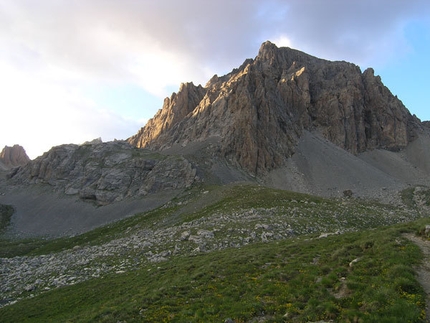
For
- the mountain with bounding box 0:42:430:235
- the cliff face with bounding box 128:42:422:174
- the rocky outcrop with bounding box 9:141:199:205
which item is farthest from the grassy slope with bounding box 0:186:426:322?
the cliff face with bounding box 128:42:422:174

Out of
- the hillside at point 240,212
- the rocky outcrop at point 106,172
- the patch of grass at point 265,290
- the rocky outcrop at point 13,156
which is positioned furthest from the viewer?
the rocky outcrop at point 13,156

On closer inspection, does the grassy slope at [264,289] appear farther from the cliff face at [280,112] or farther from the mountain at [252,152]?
the cliff face at [280,112]

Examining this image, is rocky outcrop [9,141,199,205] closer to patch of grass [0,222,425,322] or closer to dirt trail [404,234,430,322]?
patch of grass [0,222,425,322]

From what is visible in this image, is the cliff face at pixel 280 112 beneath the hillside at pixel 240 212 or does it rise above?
above

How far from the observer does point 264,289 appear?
706 inches

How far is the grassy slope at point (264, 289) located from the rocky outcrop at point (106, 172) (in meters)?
65.2

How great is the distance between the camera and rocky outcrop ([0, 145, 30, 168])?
190875 mm

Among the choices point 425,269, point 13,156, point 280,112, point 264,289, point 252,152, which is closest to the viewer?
point 425,269

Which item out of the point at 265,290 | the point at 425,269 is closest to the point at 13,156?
the point at 265,290

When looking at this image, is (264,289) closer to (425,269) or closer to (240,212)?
(425,269)

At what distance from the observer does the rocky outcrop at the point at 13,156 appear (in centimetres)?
19088

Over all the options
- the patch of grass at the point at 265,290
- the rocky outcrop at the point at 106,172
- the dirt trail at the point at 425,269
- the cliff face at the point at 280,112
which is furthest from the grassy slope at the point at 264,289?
the cliff face at the point at 280,112

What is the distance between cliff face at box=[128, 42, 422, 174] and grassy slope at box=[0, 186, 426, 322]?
288ft

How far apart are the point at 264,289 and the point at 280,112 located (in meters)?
125
